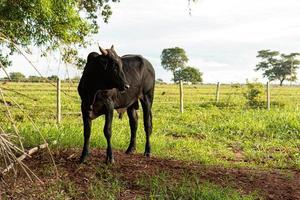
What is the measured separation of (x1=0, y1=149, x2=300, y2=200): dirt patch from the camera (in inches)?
267

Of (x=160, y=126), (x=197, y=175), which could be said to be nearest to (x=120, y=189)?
(x=197, y=175)

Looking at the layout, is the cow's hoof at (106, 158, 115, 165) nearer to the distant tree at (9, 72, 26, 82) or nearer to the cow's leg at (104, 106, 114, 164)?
the cow's leg at (104, 106, 114, 164)

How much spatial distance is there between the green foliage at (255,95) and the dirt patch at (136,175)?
1628 cm

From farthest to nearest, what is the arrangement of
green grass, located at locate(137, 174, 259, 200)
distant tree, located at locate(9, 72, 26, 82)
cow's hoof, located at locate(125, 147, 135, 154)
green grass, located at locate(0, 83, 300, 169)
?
1. green grass, located at locate(0, 83, 300, 169)
2. cow's hoof, located at locate(125, 147, 135, 154)
3. green grass, located at locate(137, 174, 259, 200)
4. distant tree, located at locate(9, 72, 26, 82)

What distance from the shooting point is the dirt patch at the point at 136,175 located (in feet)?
22.3

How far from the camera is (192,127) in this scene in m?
16.9

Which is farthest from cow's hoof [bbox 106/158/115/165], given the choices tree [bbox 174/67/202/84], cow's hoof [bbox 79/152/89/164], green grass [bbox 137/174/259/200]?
tree [bbox 174/67/202/84]

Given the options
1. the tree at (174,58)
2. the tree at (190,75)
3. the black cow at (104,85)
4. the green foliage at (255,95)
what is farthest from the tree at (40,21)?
the tree at (174,58)

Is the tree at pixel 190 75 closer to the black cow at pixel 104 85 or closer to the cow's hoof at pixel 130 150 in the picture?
the cow's hoof at pixel 130 150

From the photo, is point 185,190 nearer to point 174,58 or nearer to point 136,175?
point 136,175

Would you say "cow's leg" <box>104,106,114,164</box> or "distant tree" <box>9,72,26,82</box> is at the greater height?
"distant tree" <box>9,72,26,82</box>

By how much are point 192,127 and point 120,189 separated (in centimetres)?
1023

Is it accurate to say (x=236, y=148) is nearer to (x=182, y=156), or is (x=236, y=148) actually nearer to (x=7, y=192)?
(x=182, y=156)

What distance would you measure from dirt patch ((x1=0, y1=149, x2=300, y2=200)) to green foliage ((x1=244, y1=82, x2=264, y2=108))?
16277mm
